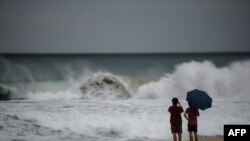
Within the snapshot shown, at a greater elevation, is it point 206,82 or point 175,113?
point 206,82

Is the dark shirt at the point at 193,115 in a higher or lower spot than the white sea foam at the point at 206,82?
lower

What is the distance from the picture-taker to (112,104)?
25.4 ft

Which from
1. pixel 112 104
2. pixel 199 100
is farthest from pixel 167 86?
pixel 199 100

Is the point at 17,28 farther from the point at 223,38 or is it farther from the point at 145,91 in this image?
the point at 223,38

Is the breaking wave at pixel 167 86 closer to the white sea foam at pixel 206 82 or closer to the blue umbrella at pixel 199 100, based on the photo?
the white sea foam at pixel 206 82

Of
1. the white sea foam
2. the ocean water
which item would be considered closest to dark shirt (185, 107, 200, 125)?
the ocean water

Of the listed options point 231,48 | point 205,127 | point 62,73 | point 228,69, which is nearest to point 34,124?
point 205,127

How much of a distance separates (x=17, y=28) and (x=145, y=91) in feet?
9.81

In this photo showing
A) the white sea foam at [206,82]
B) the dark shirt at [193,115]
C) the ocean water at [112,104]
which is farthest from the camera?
the white sea foam at [206,82]

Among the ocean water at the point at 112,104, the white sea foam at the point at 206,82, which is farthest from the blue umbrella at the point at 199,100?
the white sea foam at the point at 206,82

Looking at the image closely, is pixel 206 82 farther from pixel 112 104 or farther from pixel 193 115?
pixel 193 115

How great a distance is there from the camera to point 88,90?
9.96 m

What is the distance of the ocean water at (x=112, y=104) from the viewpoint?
20.7ft

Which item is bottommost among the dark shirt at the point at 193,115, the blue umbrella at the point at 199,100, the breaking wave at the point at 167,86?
the dark shirt at the point at 193,115
